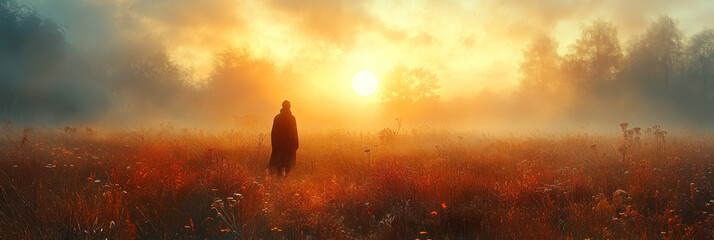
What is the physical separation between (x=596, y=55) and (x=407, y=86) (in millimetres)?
23198

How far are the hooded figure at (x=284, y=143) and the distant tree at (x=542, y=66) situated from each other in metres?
35.8

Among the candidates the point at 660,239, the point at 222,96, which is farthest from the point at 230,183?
the point at 222,96

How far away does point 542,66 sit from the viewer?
37531 mm

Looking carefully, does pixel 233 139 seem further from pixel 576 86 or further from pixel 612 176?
pixel 576 86

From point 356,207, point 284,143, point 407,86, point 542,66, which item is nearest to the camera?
point 356,207

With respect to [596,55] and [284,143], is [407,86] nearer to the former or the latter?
[596,55]

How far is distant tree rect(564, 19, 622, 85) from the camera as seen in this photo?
102 feet

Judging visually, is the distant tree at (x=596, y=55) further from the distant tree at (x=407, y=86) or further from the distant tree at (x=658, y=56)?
the distant tree at (x=407, y=86)

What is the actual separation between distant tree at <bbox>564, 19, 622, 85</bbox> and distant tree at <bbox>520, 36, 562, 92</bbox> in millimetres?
2480

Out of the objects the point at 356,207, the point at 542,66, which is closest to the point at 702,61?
the point at 542,66

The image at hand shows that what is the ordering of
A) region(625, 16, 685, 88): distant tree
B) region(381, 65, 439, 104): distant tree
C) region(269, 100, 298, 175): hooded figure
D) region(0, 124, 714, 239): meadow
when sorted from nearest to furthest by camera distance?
1. region(0, 124, 714, 239): meadow
2. region(269, 100, 298, 175): hooded figure
3. region(625, 16, 685, 88): distant tree
4. region(381, 65, 439, 104): distant tree

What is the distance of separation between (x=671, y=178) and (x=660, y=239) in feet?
9.33

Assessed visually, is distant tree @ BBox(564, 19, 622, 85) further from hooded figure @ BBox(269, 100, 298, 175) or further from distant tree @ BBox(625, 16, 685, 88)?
hooded figure @ BBox(269, 100, 298, 175)

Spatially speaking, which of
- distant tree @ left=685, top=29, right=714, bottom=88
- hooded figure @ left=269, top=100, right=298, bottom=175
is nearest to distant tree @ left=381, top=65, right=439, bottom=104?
distant tree @ left=685, top=29, right=714, bottom=88
